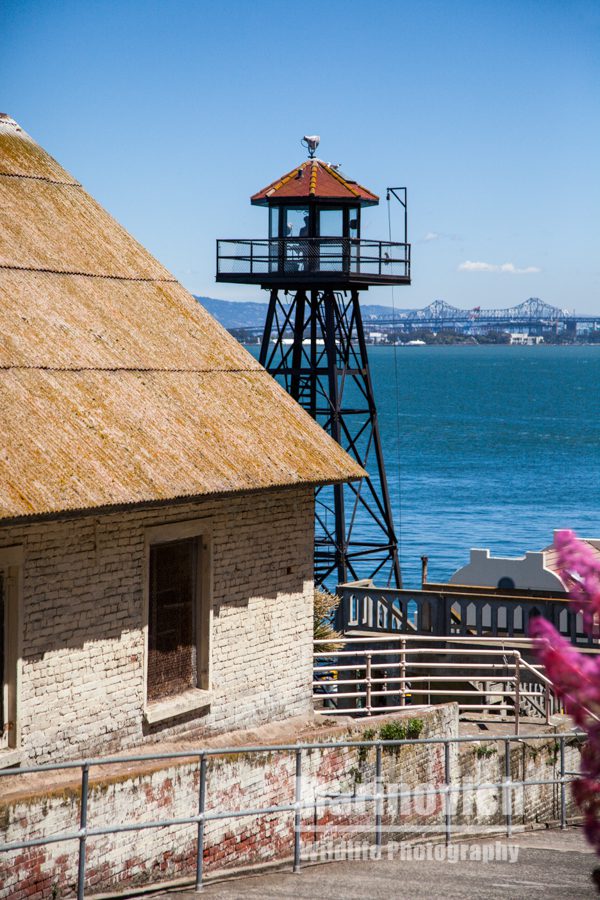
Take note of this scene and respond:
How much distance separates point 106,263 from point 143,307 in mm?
708

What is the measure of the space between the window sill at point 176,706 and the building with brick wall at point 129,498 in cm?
3

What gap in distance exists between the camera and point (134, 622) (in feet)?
44.5

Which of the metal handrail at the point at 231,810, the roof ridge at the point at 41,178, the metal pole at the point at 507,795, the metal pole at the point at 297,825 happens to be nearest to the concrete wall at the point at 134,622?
the metal handrail at the point at 231,810

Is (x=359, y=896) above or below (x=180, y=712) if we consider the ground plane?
below

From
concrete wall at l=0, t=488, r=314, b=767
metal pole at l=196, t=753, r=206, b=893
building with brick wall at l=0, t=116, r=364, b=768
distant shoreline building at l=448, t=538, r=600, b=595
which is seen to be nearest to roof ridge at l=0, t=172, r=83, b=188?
building with brick wall at l=0, t=116, r=364, b=768

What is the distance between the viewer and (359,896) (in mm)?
11594

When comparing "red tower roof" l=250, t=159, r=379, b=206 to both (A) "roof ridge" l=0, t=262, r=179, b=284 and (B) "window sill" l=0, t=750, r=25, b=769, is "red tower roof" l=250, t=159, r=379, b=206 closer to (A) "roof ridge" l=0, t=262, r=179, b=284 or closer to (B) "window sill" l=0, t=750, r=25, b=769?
(A) "roof ridge" l=0, t=262, r=179, b=284

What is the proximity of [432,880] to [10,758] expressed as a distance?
13.1 ft

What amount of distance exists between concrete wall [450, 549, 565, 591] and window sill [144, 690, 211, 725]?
10.9 metres

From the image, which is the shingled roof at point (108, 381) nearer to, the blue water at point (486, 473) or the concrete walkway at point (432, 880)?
the concrete walkway at point (432, 880)

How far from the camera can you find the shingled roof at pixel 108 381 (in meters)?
12.6

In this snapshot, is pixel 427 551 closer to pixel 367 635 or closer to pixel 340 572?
pixel 340 572

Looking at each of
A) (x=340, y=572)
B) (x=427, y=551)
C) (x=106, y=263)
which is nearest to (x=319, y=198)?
(x=340, y=572)

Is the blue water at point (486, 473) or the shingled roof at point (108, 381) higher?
the shingled roof at point (108, 381)
